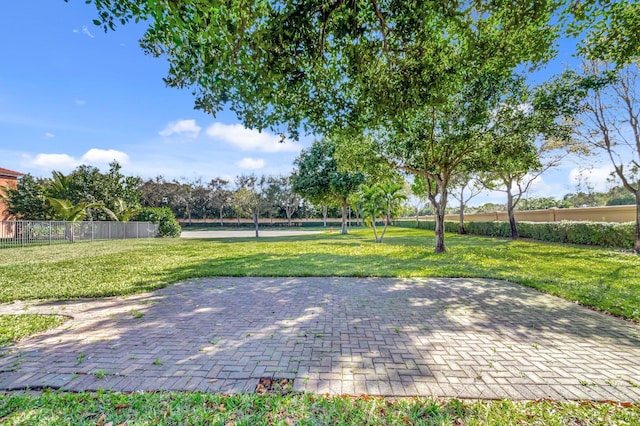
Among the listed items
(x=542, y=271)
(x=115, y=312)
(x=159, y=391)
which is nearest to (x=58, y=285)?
(x=115, y=312)

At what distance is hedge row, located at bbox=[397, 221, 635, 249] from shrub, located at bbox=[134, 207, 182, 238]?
2806cm

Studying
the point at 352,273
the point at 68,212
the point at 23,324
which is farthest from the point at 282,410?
the point at 68,212

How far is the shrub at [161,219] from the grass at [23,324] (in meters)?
21.4

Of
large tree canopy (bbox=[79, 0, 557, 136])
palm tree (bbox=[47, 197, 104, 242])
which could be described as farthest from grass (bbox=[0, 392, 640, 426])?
palm tree (bbox=[47, 197, 104, 242])

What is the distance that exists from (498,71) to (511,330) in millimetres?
6888

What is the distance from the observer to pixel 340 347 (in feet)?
11.1

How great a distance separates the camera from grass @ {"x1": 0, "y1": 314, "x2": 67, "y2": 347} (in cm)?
370

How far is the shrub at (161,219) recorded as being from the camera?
2383 centimetres

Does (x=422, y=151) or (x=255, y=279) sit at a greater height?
(x=422, y=151)

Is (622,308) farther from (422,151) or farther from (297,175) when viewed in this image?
(297,175)

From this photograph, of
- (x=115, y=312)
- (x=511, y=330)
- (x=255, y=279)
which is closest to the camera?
(x=511, y=330)

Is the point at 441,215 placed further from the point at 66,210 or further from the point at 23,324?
the point at 66,210

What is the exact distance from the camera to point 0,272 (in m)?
8.10

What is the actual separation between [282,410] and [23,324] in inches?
180
